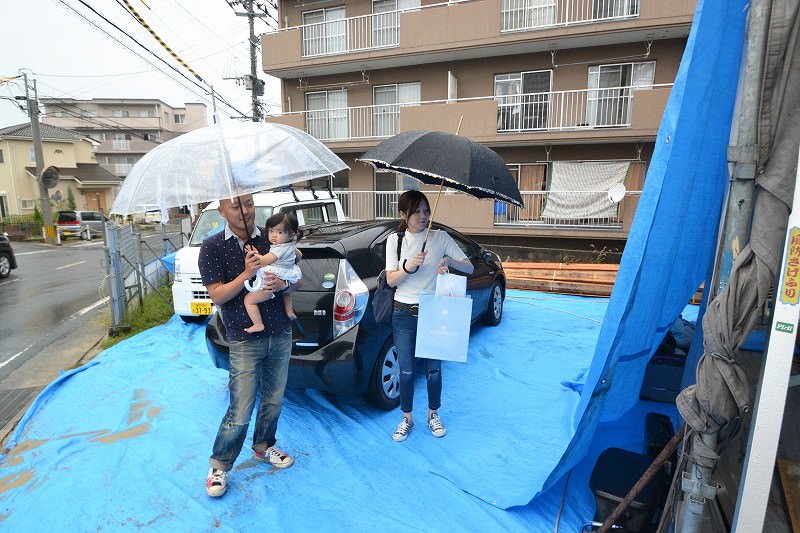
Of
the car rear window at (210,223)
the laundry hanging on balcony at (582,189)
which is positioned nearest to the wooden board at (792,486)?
the car rear window at (210,223)

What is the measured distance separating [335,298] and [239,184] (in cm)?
134

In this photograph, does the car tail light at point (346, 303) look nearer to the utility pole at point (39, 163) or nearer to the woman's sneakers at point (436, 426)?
the woman's sneakers at point (436, 426)

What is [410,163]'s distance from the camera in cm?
257

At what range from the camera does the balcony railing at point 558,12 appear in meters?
10.7

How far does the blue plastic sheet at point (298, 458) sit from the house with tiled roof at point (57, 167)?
104ft

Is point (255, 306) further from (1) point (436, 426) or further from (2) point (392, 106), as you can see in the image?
(2) point (392, 106)

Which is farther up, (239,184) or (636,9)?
(636,9)

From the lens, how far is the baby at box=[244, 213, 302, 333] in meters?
2.46

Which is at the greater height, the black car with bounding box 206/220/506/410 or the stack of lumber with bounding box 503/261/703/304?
the black car with bounding box 206/220/506/410

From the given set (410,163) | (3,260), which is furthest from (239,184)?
(3,260)

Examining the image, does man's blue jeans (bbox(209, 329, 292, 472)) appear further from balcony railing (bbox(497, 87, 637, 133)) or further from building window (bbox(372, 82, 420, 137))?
building window (bbox(372, 82, 420, 137))

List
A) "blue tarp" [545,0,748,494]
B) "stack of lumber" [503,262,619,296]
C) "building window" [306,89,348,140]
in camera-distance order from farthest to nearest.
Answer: "building window" [306,89,348,140] < "stack of lumber" [503,262,619,296] < "blue tarp" [545,0,748,494]

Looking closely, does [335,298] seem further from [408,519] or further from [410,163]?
[408,519]

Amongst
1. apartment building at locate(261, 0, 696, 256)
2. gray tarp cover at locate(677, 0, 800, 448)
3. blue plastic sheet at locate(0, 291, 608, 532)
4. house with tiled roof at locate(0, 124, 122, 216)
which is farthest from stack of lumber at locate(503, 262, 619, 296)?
house with tiled roof at locate(0, 124, 122, 216)
